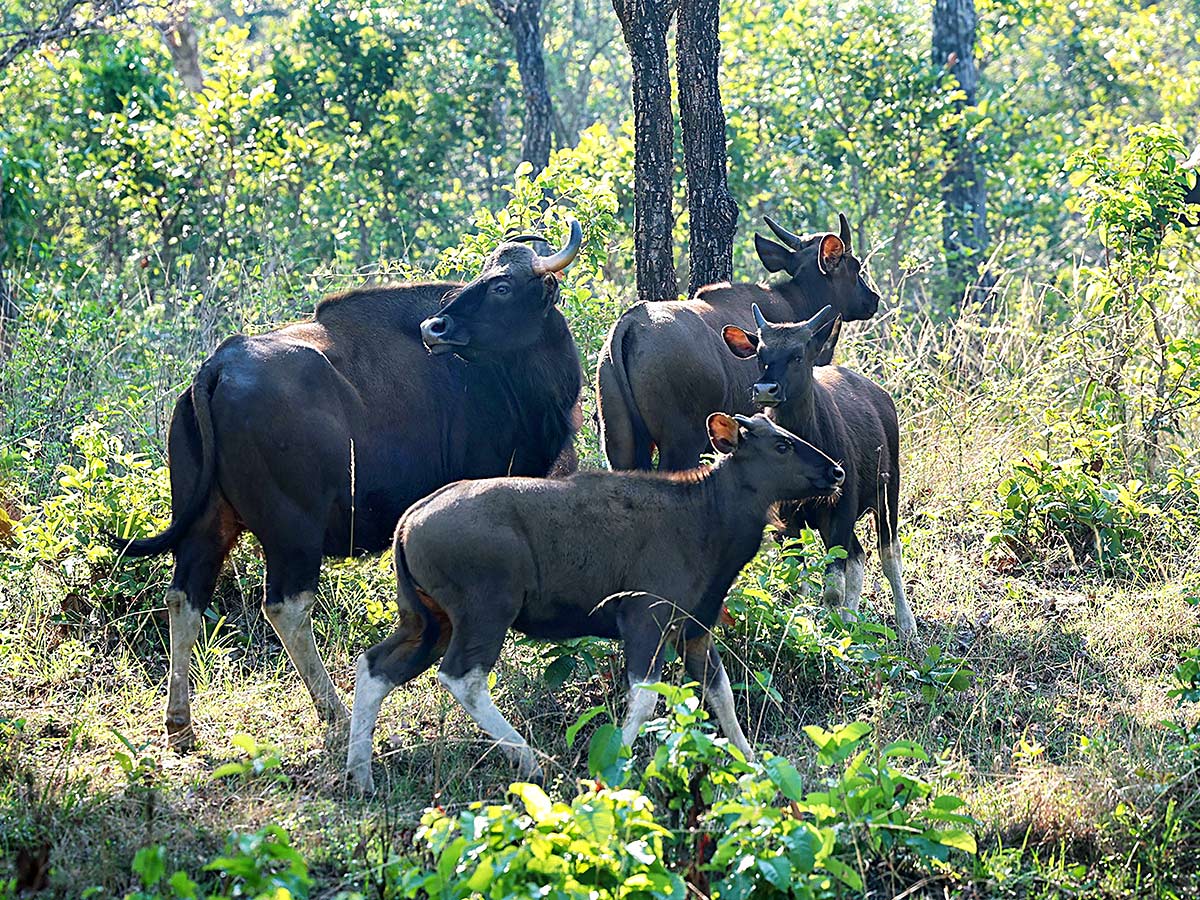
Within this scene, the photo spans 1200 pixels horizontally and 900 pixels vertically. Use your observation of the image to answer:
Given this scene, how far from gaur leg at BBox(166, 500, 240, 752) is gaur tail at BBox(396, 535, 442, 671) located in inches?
48.7

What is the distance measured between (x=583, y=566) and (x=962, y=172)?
1144 cm

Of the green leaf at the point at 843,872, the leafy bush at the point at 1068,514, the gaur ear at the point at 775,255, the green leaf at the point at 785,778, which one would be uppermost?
the gaur ear at the point at 775,255

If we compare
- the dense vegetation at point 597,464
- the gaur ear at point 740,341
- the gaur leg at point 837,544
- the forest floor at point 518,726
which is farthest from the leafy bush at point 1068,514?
the gaur ear at point 740,341

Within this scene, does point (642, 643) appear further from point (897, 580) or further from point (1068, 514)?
point (1068, 514)

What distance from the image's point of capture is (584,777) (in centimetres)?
620

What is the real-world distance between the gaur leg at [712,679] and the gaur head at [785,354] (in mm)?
1570

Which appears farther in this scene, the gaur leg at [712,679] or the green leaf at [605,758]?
the gaur leg at [712,679]

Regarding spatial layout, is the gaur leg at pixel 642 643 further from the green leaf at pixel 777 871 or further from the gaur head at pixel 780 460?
the green leaf at pixel 777 871

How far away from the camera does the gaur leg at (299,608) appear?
6828mm

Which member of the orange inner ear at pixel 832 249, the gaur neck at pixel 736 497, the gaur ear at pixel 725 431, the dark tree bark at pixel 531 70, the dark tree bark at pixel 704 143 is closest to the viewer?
the gaur neck at pixel 736 497

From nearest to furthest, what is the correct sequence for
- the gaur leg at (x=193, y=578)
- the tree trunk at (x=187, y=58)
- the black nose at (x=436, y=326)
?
the gaur leg at (x=193, y=578) → the black nose at (x=436, y=326) → the tree trunk at (x=187, y=58)

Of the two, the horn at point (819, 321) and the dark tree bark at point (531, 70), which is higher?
the dark tree bark at point (531, 70)

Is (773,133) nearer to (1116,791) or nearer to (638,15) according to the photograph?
(638,15)

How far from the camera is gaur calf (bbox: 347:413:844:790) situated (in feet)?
19.8
